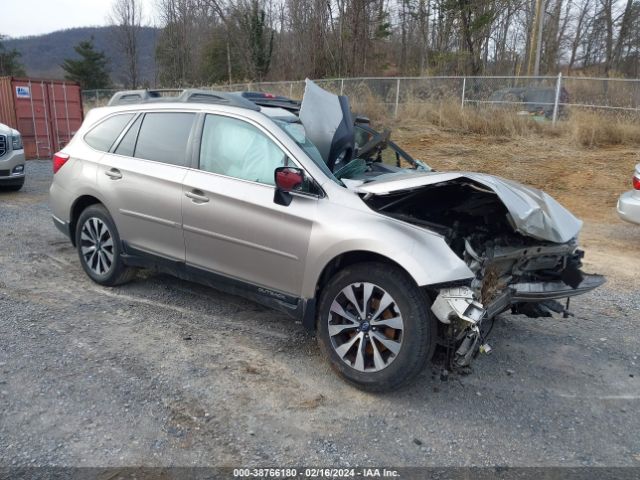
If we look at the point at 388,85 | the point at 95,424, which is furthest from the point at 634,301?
the point at 388,85

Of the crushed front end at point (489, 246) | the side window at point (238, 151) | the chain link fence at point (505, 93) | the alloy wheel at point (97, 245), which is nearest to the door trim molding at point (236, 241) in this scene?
the side window at point (238, 151)

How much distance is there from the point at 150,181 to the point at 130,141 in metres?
0.61

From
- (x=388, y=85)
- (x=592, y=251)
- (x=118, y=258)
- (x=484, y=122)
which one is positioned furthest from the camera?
(x=388, y=85)

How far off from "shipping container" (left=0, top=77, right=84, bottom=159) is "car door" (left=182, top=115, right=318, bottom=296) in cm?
1386

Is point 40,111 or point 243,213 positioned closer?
point 243,213

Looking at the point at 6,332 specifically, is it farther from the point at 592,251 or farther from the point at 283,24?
the point at 283,24

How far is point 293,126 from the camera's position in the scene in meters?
4.20

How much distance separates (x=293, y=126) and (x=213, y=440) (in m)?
2.34

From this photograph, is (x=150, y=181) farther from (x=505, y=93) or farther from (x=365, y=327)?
(x=505, y=93)

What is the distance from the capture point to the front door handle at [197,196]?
A: 164 inches

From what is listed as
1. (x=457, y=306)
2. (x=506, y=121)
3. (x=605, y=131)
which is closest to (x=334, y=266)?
(x=457, y=306)

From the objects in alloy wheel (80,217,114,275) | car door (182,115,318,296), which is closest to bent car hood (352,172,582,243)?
car door (182,115,318,296)

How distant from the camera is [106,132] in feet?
17.0

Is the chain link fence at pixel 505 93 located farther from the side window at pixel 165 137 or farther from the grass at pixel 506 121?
the side window at pixel 165 137
